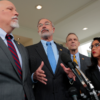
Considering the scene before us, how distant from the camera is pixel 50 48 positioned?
1.79 metres

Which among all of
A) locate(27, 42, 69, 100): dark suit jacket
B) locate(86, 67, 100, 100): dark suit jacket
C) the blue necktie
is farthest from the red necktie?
locate(86, 67, 100, 100): dark suit jacket

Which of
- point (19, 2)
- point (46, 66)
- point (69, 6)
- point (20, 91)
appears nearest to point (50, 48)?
point (46, 66)

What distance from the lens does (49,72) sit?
5.03ft

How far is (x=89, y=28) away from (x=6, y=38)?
5.12 meters

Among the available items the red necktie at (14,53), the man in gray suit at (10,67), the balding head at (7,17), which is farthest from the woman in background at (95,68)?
the balding head at (7,17)

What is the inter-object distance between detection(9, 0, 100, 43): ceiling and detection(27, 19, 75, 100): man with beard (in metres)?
2.36

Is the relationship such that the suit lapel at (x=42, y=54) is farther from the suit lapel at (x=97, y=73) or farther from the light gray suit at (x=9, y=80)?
the suit lapel at (x=97, y=73)

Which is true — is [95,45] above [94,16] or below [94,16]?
below

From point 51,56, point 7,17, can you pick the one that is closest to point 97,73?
point 51,56

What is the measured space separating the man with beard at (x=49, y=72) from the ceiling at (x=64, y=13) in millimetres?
2357

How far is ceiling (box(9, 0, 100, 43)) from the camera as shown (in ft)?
12.6

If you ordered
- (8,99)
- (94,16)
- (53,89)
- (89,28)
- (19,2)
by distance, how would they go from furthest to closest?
(89,28) < (94,16) < (19,2) < (53,89) < (8,99)

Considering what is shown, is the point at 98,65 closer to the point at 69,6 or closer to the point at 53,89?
the point at 53,89

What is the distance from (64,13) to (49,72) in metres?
3.35
